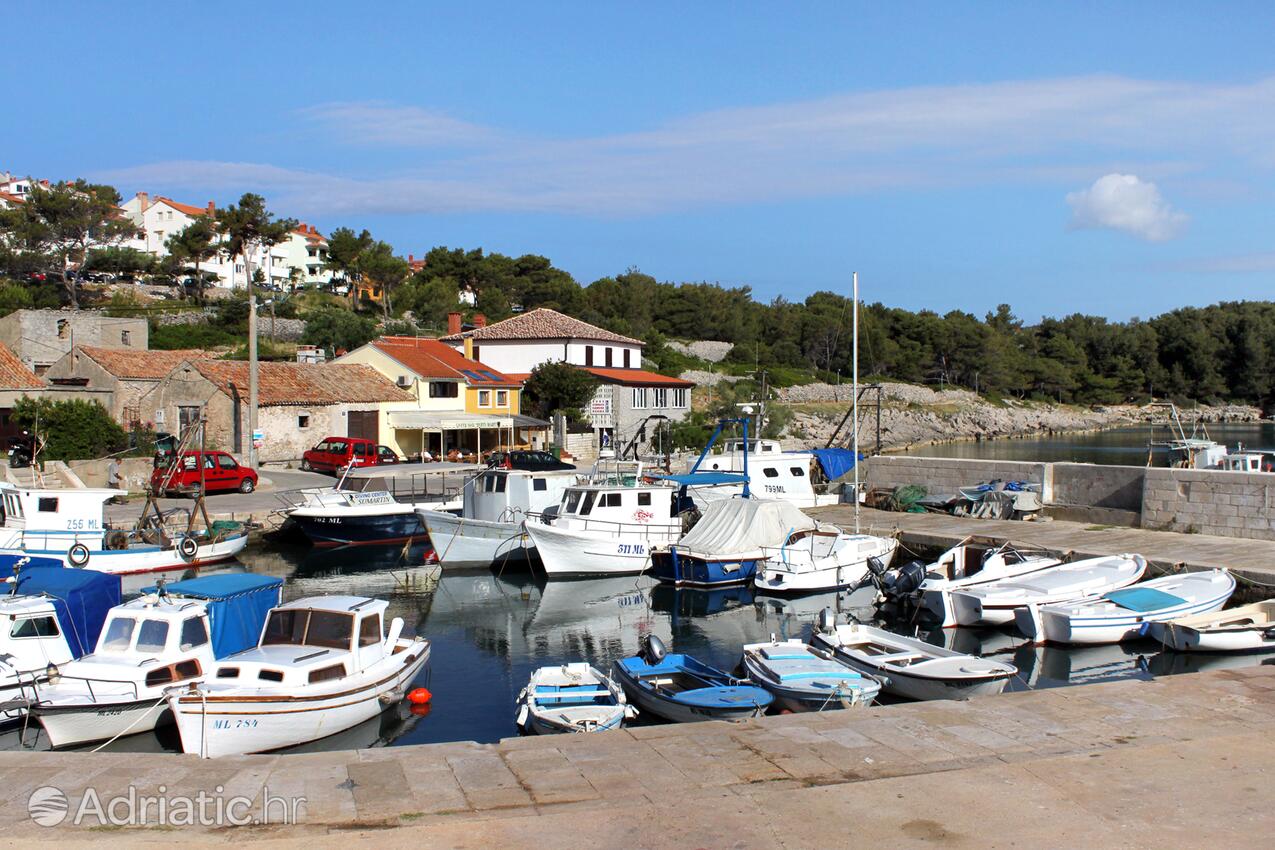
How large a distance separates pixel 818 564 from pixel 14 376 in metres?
29.6

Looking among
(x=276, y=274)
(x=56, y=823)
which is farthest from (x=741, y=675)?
(x=276, y=274)

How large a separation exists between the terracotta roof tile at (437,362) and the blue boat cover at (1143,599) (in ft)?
104

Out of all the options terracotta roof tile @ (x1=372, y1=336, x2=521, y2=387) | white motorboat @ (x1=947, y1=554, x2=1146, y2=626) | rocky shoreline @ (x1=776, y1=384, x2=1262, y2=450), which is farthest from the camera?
rocky shoreline @ (x1=776, y1=384, x2=1262, y2=450)

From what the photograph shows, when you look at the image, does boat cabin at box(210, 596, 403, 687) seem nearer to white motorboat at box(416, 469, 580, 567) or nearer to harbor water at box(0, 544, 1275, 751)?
harbor water at box(0, 544, 1275, 751)

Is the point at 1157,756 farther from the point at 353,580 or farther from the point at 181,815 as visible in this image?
the point at 353,580

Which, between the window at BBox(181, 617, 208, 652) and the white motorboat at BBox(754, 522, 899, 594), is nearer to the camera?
the window at BBox(181, 617, 208, 652)

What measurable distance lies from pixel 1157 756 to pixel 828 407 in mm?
68174

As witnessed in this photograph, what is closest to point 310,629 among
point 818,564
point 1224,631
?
point 818,564

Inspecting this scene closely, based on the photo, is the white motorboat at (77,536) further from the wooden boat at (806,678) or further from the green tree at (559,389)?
the green tree at (559,389)

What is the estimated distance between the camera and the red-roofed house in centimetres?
4338

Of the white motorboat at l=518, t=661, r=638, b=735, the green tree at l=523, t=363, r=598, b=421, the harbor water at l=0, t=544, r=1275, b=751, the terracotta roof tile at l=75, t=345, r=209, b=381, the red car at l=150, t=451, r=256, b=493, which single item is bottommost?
the harbor water at l=0, t=544, r=1275, b=751

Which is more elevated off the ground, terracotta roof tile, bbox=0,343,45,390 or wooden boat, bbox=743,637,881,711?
terracotta roof tile, bbox=0,343,45,390

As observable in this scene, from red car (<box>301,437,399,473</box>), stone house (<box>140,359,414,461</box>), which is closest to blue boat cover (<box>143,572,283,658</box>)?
red car (<box>301,437,399,473</box>)

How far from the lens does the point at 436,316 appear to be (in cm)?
7531
